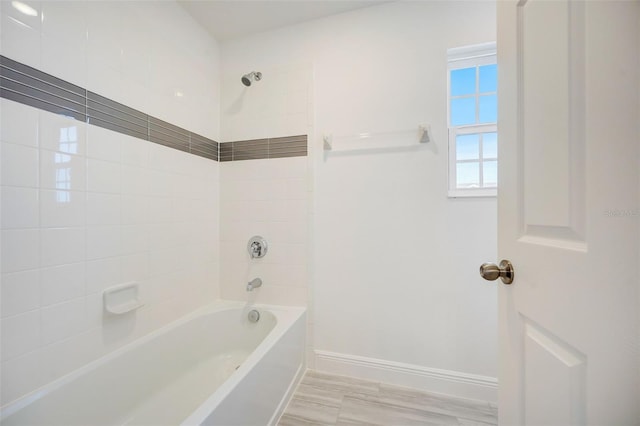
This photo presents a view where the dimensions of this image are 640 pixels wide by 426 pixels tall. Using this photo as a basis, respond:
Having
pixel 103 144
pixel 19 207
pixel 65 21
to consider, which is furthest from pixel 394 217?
pixel 65 21

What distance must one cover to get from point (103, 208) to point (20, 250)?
1.05 feet

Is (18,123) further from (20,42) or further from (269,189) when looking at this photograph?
(269,189)

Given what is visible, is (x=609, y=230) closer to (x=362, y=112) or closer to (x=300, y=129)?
(x=362, y=112)

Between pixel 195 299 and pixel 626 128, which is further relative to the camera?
pixel 195 299

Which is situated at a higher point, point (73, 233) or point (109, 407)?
point (73, 233)

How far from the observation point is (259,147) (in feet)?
6.06

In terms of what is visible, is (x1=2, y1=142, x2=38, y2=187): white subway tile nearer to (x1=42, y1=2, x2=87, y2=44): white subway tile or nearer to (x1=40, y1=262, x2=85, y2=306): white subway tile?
(x1=40, y1=262, x2=85, y2=306): white subway tile

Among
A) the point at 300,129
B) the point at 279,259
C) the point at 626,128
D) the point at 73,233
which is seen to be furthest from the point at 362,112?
the point at 73,233

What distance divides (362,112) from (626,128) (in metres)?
1.39

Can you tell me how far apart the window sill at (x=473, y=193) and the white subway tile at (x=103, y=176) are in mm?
1854

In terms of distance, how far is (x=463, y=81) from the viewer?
1.54 m

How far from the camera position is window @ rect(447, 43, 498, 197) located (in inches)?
58.4

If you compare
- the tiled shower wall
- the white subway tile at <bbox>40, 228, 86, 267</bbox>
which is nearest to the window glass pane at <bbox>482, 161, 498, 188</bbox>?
the tiled shower wall

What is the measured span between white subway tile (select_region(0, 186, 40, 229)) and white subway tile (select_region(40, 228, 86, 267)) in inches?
2.4
